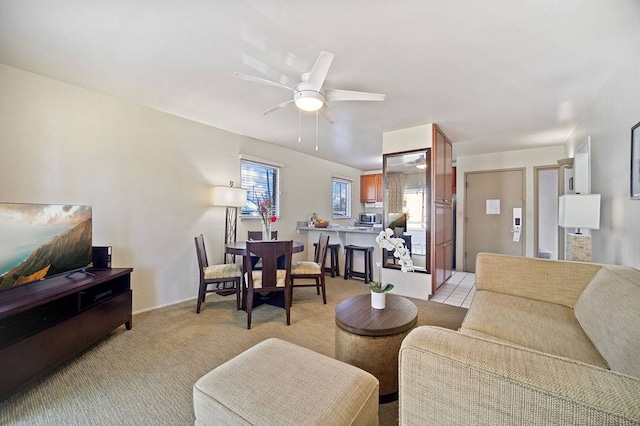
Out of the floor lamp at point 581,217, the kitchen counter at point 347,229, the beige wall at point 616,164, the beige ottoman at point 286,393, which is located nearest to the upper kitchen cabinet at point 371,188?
the kitchen counter at point 347,229

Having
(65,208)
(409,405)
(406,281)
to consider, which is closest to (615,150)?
(406,281)

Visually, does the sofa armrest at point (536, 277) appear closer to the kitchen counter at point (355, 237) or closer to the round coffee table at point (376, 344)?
the round coffee table at point (376, 344)

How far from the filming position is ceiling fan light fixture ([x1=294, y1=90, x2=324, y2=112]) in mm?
2090

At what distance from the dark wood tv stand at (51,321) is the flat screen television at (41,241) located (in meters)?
0.10

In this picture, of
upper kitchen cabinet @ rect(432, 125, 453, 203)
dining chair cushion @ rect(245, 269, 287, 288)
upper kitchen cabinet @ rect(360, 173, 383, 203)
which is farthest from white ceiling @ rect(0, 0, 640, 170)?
upper kitchen cabinet @ rect(360, 173, 383, 203)

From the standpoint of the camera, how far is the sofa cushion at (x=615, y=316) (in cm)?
108

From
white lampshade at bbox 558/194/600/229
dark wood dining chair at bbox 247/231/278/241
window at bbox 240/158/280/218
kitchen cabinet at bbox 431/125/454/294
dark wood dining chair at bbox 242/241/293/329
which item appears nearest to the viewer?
white lampshade at bbox 558/194/600/229

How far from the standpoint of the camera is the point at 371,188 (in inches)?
280

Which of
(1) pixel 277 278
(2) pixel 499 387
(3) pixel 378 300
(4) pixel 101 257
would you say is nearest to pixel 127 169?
(4) pixel 101 257

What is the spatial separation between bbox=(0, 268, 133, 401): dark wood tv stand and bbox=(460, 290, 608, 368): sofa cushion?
2.78 metres

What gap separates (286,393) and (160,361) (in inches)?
62.0

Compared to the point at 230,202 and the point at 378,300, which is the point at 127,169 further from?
the point at 378,300

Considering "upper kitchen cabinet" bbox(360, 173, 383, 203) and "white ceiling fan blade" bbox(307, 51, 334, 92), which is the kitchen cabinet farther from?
"upper kitchen cabinet" bbox(360, 173, 383, 203)

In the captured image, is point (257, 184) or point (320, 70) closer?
point (320, 70)
